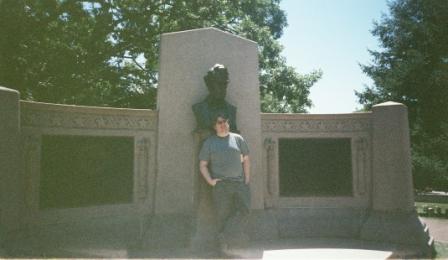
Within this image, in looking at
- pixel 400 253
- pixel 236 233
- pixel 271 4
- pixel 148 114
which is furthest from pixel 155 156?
pixel 271 4

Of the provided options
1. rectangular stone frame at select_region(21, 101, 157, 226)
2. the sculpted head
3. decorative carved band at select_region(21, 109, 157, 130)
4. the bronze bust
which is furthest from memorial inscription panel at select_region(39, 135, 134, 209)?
the sculpted head

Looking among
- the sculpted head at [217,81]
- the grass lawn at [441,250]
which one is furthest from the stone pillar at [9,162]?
the grass lawn at [441,250]

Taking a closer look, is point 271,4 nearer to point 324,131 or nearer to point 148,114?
point 324,131

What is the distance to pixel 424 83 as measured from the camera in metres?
21.7

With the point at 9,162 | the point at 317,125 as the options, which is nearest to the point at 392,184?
the point at 317,125

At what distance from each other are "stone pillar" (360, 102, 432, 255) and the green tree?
541 inches

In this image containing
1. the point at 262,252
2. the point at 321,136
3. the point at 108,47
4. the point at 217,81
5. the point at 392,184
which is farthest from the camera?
the point at 108,47

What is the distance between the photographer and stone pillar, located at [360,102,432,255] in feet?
25.0

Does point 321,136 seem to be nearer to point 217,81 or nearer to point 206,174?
point 217,81

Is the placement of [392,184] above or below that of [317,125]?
below

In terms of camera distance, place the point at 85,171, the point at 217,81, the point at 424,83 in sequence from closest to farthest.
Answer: the point at 217,81 < the point at 85,171 < the point at 424,83

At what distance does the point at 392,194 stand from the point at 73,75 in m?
13.8

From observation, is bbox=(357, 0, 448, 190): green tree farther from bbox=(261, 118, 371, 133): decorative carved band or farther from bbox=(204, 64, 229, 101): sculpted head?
bbox=(204, 64, 229, 101): sculpted head

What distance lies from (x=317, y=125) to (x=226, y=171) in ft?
11.8
